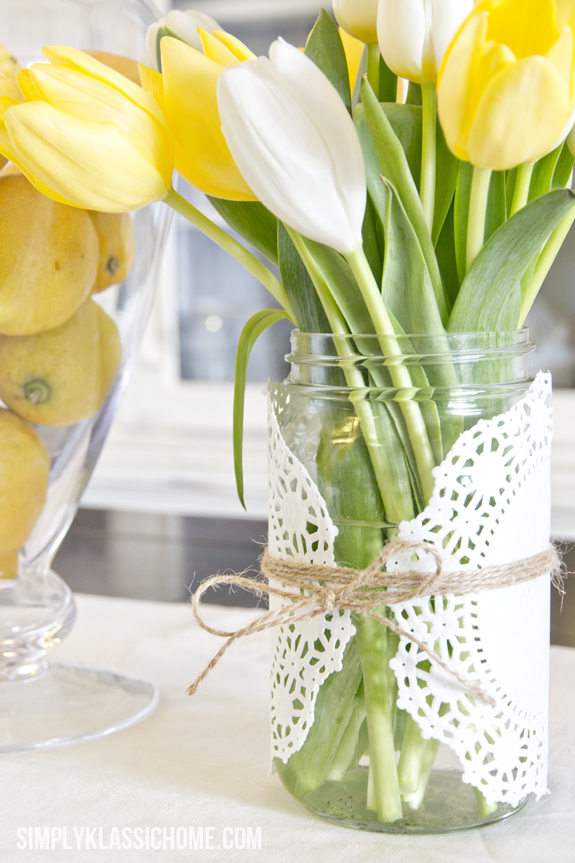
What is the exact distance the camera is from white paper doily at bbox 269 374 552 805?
302 mm

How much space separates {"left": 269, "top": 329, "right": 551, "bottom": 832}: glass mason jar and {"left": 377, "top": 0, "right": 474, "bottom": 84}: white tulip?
85 mm

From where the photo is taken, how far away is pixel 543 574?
0.33m

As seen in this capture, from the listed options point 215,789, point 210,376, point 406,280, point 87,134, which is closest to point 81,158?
point 87,134

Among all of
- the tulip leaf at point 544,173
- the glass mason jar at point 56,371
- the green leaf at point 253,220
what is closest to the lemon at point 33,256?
the glass mason jar at point 56,371

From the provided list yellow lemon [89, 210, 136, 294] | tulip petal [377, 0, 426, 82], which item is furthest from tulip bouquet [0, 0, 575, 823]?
yellow lemon [89, 210, 136, 294]

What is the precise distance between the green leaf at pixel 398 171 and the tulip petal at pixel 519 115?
0.03m

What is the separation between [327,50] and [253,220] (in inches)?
2.5

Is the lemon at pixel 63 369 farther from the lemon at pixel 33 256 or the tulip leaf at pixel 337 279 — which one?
the tulip leaf at pixel 337 279

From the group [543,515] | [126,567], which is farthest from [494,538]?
[126,567]

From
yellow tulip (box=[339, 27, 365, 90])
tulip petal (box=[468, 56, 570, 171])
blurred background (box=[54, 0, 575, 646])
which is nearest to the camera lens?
tulip petal (box=[468, 56, 570, 171])

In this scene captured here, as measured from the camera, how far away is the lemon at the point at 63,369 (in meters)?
0.42

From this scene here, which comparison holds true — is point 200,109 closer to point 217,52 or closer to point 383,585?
point 217,52

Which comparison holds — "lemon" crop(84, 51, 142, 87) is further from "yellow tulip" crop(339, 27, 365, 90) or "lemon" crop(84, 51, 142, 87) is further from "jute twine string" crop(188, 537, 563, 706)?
"jute twine string" crop(188, 537, 563, 706)

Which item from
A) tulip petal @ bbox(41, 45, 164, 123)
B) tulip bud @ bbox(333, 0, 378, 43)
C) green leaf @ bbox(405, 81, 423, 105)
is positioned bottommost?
tulip petal @ bbox(41, 45, 164, 123)
